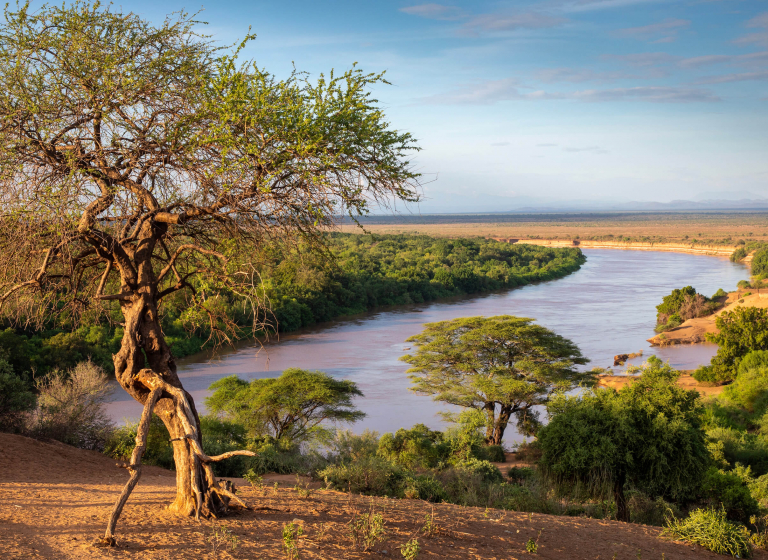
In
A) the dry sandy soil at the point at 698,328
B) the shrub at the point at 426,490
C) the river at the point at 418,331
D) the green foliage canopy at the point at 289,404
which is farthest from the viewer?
the dry sandy soil at the point at 698,328

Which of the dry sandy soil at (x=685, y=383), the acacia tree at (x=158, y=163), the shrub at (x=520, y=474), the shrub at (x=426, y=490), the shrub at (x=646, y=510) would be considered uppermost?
the acacia tree at (x=158, y=163)

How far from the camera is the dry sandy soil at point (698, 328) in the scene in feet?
119

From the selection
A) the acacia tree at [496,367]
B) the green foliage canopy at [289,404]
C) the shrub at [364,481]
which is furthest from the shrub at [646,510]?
the green foliage canopy at [289,404]

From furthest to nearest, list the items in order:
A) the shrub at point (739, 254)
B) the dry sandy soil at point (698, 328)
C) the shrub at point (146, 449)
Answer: the shrub at point (739, 254)
the dry sandy soil at point (698, 328)
the shrub at point (146, 449)

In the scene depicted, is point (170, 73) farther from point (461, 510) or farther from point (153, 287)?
point (461, 510)

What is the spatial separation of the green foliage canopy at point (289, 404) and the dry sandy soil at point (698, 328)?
2414 centimetres

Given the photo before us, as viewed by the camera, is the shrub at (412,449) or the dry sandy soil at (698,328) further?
the dry sandy soil at (698,328)

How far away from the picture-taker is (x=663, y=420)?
38.7ft

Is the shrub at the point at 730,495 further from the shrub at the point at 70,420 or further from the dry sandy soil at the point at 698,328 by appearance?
the dry sandy soil at the point at 698,328

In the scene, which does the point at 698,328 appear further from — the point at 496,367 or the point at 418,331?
the point at 496,367

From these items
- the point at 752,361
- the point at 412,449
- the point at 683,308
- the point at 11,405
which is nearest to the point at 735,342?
the point at 752,361

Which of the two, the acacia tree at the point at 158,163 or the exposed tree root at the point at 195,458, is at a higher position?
the acacia tree at the point at 158,163

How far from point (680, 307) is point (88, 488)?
138 feet

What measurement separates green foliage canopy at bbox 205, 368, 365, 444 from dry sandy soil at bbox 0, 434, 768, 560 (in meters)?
9.73
